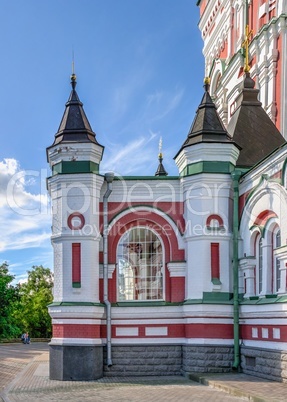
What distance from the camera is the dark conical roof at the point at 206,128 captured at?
15.1 metres

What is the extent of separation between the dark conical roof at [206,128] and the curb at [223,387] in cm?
549

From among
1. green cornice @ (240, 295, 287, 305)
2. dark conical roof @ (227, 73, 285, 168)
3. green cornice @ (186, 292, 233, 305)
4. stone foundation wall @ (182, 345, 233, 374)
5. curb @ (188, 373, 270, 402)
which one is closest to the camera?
curb @ (188, 373, 270, 402)

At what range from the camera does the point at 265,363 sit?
13000 mm

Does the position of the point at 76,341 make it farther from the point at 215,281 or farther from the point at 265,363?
the point at 265,363

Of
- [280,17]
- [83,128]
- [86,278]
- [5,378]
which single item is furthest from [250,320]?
[280,17]

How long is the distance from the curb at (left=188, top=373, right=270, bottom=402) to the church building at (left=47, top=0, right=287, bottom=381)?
784 mm

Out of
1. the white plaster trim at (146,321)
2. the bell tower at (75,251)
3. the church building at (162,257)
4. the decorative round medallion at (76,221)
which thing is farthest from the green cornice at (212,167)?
the white plaster trim at (146,321)

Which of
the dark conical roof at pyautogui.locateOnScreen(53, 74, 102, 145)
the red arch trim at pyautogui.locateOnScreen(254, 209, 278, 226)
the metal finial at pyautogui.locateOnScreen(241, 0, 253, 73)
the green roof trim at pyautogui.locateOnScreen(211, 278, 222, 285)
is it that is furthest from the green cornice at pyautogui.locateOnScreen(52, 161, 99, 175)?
the metal finial at pyautogui.locateOnScreen(241, 0, 253, 73)

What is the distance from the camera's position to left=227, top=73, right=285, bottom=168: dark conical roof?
16.1m

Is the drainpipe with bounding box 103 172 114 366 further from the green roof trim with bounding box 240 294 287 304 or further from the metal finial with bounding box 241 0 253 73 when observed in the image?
the metal finial with bounding box 241 0 253 73

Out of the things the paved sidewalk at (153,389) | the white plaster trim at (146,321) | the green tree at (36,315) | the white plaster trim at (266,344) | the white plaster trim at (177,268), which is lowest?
the green tree at (36,315)

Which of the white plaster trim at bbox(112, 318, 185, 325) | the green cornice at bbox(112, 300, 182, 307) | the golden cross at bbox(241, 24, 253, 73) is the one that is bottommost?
the white plaster trim at bbox(112, 318, 185, 325)

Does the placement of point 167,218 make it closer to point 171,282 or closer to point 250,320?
point 171,282

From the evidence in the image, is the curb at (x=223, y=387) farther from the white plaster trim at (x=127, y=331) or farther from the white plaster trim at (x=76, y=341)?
the white plaster trim at (x=76, y=341)
